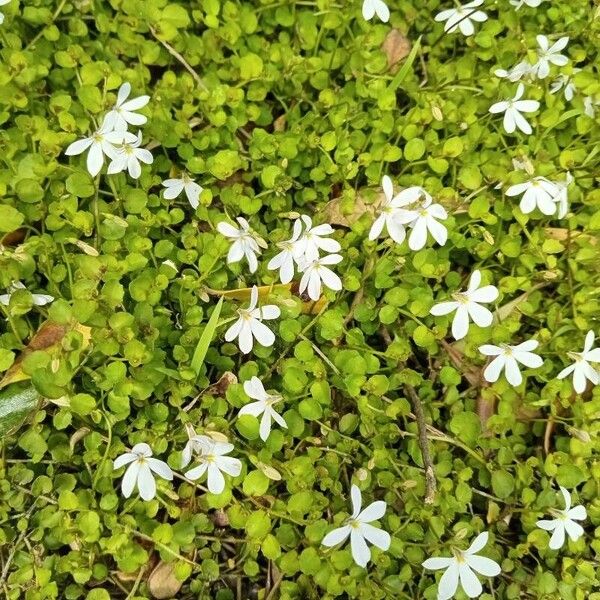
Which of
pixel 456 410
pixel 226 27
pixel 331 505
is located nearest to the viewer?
pixel 331 505

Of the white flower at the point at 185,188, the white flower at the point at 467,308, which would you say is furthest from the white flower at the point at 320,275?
the white flower at the point at 185,188

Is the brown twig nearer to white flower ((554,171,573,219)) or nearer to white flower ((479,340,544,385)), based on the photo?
white flower ((479,340,544,385))

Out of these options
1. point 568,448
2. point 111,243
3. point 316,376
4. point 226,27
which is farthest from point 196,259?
point 568,448

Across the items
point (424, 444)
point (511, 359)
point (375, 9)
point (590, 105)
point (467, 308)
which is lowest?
point (424, 444)

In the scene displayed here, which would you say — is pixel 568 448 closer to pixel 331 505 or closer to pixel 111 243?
pixel 331 505

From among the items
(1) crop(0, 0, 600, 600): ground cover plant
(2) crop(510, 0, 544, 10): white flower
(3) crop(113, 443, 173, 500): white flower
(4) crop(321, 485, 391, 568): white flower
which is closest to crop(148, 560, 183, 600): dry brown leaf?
(1) crop(0, 0, 600, 600): ground cover plant

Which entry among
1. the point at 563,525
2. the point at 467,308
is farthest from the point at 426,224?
the point at 563,525

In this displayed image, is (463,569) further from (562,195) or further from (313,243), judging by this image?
(562,195)
